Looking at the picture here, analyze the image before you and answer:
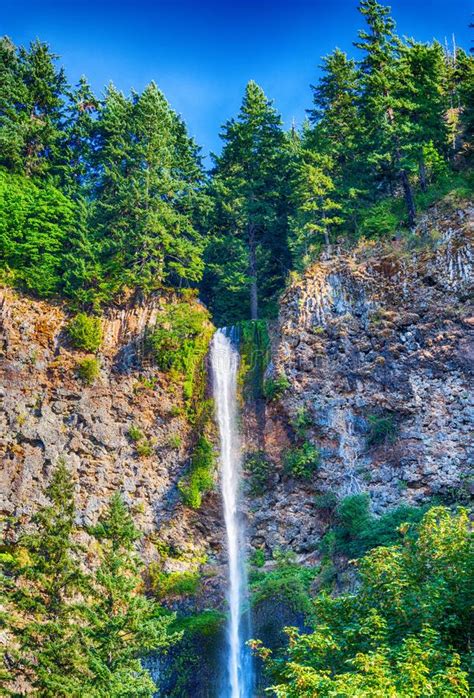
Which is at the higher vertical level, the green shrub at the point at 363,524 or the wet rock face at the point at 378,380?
the wet rock face at the point at 378,380

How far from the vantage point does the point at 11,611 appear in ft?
58.7

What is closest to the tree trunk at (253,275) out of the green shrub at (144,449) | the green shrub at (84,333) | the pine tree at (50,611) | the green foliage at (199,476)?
the green foliage at (199,476)

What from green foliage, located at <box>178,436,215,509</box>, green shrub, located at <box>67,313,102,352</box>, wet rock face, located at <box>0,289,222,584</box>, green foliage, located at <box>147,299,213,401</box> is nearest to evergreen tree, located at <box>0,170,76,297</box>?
wet rock face, located at <box>0,289,222,584</box>

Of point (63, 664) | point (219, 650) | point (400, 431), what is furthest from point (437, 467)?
point (63, 664)

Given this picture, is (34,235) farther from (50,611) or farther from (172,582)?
(50,611)

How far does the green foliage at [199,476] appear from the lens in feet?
85.5

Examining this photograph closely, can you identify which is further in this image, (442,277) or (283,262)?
(283,262)

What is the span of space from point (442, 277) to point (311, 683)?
19461 mm

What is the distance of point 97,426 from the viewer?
2677 cm

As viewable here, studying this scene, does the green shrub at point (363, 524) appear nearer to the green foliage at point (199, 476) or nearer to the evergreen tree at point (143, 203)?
the green foliage at point (199, 476)

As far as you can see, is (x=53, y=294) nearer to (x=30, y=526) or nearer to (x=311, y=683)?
(x=30, y=526)

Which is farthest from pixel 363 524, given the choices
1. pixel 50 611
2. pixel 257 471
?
pixel 50 611

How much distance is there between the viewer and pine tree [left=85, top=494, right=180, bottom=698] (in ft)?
52.0

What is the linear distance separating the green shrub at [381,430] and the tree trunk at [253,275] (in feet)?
30.2
